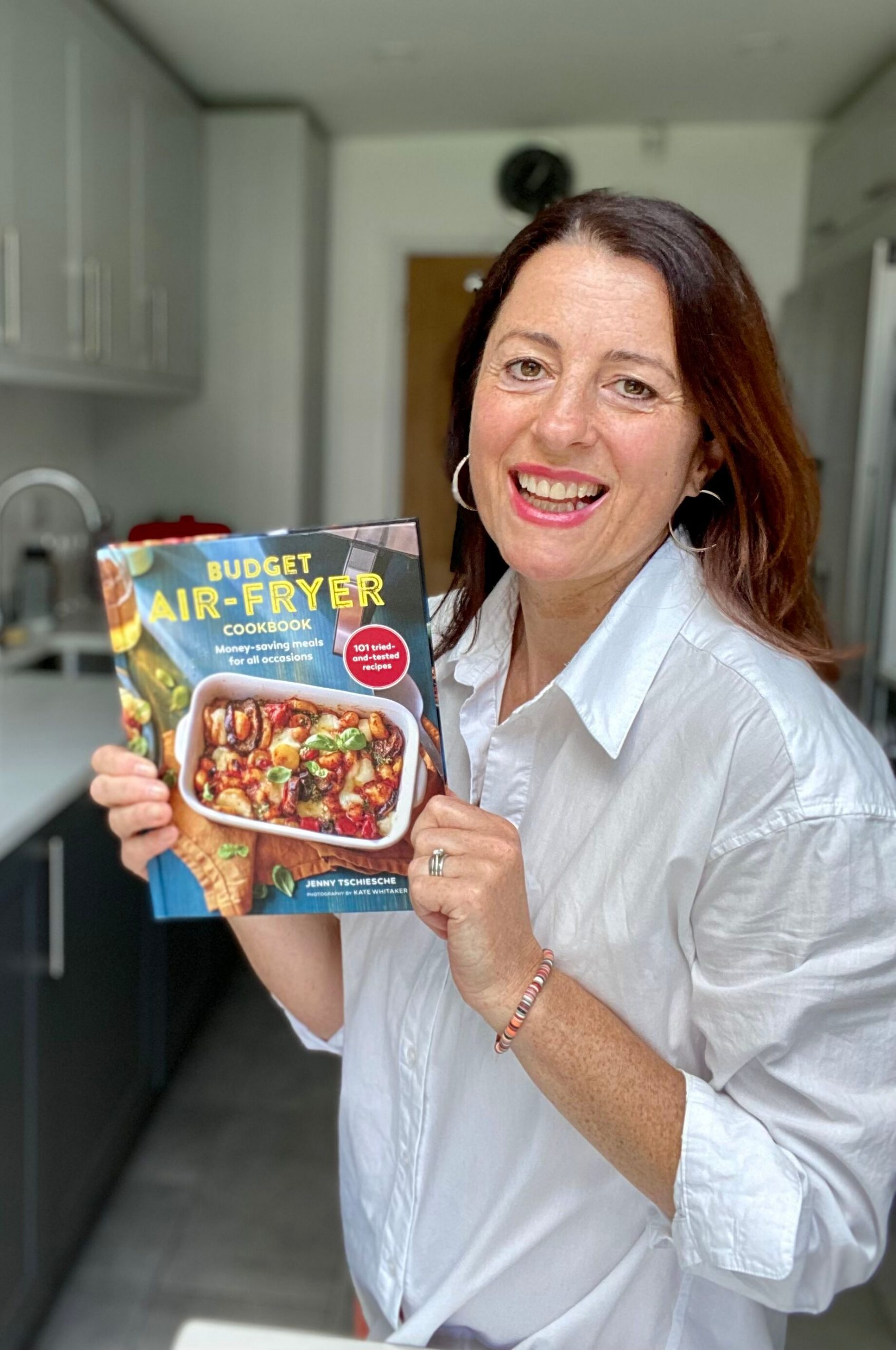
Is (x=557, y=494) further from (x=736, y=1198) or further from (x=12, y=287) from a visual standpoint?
(x=12, y=287)

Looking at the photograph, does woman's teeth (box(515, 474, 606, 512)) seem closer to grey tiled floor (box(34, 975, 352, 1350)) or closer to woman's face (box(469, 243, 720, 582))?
woman's face (box(469, 243, 720, 582))

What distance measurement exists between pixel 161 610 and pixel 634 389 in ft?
1.13

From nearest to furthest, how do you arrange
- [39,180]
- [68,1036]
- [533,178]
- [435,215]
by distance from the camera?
[68,1036] < [39,180] < [533,178] < [435,215]

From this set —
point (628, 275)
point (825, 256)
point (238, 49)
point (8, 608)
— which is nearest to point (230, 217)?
point (238, 49)

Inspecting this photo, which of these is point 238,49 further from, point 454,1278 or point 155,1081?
point 454,1278

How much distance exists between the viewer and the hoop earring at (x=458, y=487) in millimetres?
921

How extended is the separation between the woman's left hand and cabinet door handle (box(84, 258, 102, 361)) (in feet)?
7.41

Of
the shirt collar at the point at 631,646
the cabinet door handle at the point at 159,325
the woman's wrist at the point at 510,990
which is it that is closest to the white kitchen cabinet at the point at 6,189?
the cabinet door handle at the point at 159,325

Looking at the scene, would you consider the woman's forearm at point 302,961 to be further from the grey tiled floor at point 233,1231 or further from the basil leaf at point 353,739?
the grey tiled floor at point 233,1231

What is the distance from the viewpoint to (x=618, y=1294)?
31.9 inches

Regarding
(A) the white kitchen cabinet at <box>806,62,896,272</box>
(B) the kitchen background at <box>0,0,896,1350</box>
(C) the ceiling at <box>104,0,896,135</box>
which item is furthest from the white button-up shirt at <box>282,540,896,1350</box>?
(A) the white kitchen cabinet at <box>806,62,896,272</box>

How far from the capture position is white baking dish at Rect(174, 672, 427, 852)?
724 millimetres

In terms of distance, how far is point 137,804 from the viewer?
766mm

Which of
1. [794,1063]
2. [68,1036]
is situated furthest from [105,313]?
[794,1063]
